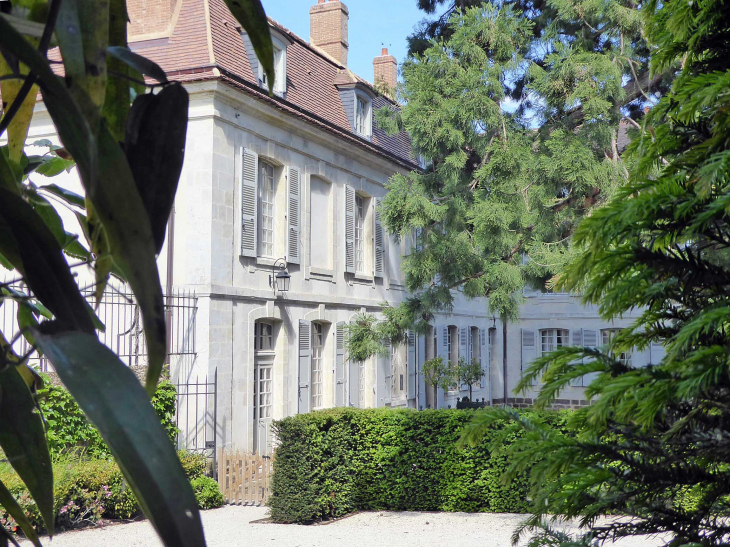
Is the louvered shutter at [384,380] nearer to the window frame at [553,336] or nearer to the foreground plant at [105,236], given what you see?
the window frame at [553,336]

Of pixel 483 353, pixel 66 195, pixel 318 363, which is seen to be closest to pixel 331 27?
pixel 318 363

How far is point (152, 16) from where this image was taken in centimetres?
1355

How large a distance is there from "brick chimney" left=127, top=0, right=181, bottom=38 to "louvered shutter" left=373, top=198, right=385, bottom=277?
19.9ft

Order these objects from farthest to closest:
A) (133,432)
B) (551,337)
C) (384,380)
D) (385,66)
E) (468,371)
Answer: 1. (551,337)
2. (385,66)
3. (384,380)
4. (468,371)
5. (133,432)

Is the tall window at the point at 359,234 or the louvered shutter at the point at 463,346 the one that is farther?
the louvered shutter at the point at 463,346

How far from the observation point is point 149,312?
57cm

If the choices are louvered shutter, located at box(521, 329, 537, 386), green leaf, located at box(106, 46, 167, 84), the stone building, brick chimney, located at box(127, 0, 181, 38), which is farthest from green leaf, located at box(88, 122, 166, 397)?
louvered shutter, located at box(521, 329, 537, 386)

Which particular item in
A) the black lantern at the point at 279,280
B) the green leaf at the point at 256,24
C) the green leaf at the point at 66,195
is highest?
the black lantern at the point at 279,280

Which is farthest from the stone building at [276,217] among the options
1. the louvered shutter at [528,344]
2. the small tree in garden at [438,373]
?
the louvered shutter at [528,344]

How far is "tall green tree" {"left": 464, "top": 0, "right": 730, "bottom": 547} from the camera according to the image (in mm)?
1610

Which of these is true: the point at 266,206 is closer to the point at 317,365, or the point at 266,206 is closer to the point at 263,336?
the point at 263,336

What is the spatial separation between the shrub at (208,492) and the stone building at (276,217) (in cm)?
128

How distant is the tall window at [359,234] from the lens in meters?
17.0

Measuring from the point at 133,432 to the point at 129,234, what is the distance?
161 mm
